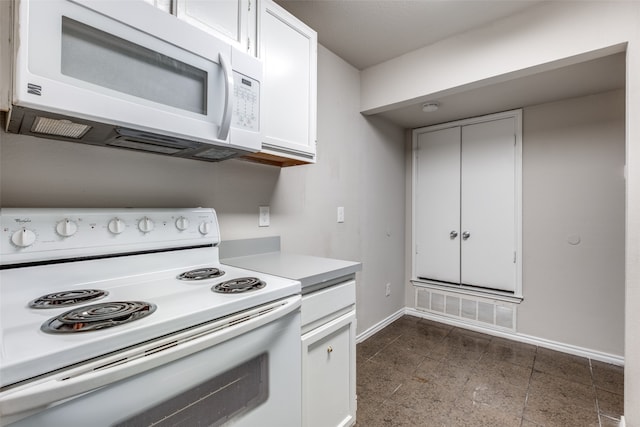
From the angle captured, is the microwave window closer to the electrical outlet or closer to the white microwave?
the white microwave

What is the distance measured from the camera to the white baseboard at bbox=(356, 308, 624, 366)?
7.79 ft

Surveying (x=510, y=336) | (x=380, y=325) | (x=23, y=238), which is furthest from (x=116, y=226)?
(x=510, y=336)

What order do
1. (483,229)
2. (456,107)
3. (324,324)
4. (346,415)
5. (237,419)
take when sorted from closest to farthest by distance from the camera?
(237,419), (324,324), (346,415), (456,107), (483,229)

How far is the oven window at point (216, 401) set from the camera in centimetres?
72

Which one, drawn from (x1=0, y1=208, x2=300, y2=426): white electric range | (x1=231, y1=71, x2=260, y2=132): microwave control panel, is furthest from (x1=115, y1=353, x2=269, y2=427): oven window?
(x1=231, y1=71, x2=260, y2=132): microwave control panel

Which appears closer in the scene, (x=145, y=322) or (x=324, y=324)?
(x=145, y=322)

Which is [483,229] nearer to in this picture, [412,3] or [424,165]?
[424,165]

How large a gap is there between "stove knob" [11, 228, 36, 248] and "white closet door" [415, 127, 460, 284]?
3168 millimetres

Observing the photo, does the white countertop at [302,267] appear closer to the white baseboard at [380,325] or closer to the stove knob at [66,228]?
the stove knob at [66,228]

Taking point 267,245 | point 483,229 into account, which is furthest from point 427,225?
point 267,245

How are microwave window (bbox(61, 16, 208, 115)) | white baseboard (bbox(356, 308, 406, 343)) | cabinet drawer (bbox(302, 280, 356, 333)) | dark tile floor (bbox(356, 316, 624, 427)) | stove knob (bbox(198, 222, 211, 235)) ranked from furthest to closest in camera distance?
white baseboard (bbox(356, 308, 406, 343)), dark tile floor (bbox(356, 316, 624, 427)), stove knob (bbox(198, 222, 211, 235)), cabinet drawer (bbox(302, 280, 356, 333)), microwave window (bbox(61, 16, 208, 115))

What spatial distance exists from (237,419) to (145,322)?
0.43 meters

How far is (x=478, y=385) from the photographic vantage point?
2010 mm

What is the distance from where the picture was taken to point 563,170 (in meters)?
2.57
